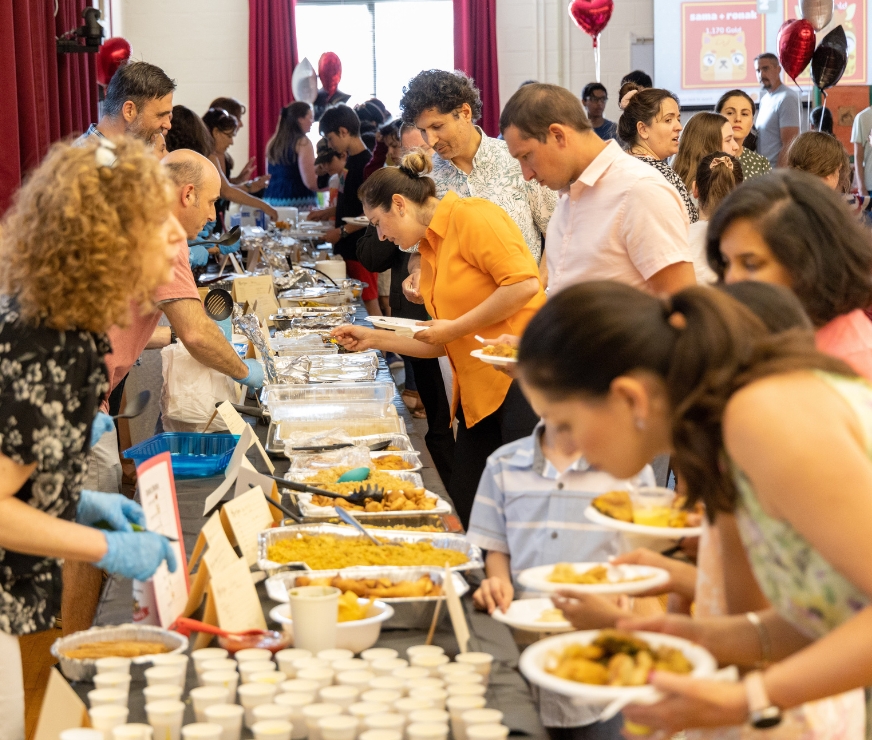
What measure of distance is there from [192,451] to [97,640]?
110cm

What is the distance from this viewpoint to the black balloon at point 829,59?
6.76m

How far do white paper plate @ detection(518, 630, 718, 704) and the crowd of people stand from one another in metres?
0.03

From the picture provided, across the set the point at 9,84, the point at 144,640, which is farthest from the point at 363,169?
the point at 144,640

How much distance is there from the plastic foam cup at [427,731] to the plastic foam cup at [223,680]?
Answer: 0.24 m

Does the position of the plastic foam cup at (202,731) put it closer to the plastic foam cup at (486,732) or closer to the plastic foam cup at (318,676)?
the plastic foam cup at (318,676)

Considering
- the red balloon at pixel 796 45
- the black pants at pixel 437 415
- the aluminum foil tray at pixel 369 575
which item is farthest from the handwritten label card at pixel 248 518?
the red balloon at pixel 796 45

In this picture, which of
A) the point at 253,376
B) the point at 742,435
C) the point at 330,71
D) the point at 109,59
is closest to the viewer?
the point at 742,435

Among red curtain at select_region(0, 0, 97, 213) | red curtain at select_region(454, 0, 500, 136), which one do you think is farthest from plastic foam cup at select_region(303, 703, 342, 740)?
red curtain at select_region(454, 0, 500, 136)

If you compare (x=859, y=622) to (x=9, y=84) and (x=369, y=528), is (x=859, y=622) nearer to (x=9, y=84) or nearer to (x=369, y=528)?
(x=369, y=528)

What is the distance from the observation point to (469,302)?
9.38 ft

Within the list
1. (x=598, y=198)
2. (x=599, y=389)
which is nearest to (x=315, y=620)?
(x=599, y=389)

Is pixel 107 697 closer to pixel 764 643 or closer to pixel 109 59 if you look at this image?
pixel 764 643

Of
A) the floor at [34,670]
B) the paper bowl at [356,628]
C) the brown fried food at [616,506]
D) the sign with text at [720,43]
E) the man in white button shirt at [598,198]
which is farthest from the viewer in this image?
the sign with text at [720,43]

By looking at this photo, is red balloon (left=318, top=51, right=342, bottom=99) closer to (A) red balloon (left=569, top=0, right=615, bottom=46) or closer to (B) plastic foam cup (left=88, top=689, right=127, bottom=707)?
(A) red balloon (left=569, top=0, right=615, bottom=46)
